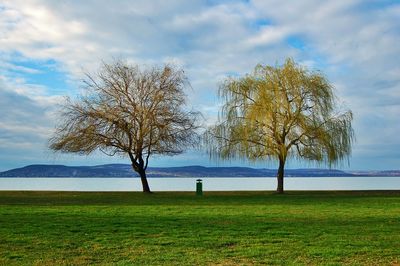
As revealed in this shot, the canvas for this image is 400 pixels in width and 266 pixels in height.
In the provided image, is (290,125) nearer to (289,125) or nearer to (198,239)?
(289,125)

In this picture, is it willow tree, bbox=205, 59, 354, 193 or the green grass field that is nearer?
the green grass field

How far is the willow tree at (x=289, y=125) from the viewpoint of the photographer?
113ft

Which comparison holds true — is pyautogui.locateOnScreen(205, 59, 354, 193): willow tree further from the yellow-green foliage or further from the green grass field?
the green grass field

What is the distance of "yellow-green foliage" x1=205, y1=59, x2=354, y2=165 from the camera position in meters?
34.6

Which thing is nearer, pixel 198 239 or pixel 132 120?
pixel 198 239

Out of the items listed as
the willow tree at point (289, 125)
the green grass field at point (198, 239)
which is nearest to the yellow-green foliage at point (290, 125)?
the willow tree at point (289, 125)

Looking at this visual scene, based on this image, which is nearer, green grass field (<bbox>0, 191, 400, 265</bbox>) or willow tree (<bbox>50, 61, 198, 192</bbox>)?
green grass field (<bbox>0, 191, 400, 265</bbox>)

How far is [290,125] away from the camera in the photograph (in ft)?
114

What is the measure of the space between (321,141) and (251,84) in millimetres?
6291

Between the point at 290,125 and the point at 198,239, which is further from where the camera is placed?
the point at 290,125

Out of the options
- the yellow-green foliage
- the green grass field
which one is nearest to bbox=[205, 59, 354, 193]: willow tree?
the yellow-green foliage

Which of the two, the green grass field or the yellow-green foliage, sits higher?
the yellow-green foliage

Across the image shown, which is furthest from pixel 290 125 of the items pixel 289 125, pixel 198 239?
pixel 198 239

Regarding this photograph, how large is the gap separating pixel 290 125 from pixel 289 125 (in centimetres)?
7
